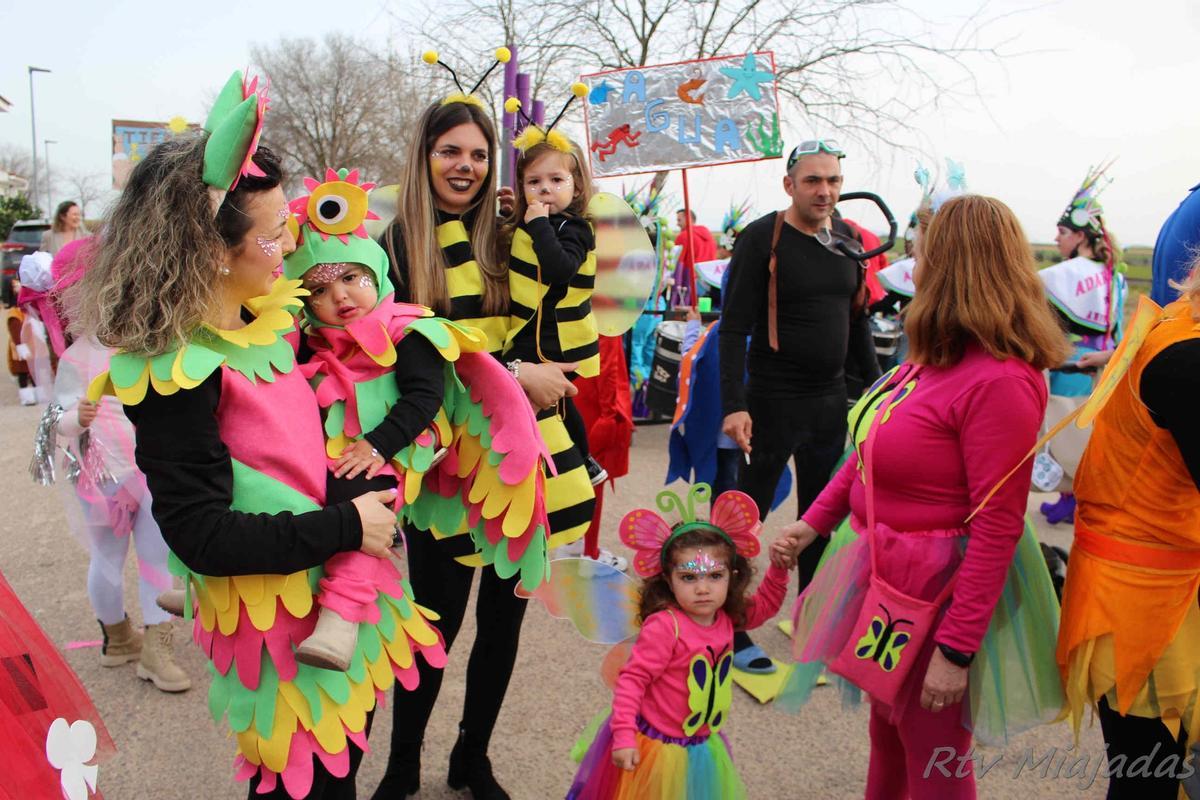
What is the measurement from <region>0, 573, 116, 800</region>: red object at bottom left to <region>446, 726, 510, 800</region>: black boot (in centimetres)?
136

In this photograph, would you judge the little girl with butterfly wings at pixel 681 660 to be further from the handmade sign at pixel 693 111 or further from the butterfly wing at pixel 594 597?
the handmade sign at pixel 693 111

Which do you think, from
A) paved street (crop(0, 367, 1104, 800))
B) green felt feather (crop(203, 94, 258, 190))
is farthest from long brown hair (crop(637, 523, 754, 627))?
green felt feather (crop(203, 94, 258, 190))

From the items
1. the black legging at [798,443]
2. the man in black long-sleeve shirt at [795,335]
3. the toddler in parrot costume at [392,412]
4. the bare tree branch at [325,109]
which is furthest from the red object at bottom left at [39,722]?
the bare tree branch at [325,109]

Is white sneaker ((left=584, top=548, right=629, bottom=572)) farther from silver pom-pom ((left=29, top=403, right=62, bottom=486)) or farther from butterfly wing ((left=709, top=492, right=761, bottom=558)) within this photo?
silver pom-pom ((left=29, top=403, right=62, bottom=486))

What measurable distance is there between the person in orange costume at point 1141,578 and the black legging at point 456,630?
1.46 metres

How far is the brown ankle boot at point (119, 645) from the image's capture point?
347 centimetres

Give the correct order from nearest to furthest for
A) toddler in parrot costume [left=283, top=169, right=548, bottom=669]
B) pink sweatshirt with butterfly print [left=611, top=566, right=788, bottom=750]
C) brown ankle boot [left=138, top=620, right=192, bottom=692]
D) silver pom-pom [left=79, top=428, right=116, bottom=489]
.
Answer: toddler in parrot costume [left=283, top=169, right=548, bottom=669], pink sweatshirt with butterfly print [left=611, top=566, right=788, bottom=750], silver pom-pom [left=79, top=428, right=116, bottom=489], brown ankle boot [left=138, top=620, right=192, bottom=692]

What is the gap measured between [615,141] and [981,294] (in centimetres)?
265

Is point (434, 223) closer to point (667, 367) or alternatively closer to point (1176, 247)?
point (1176, 247)

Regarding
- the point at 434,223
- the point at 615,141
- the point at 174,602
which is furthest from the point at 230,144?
the point at 615,141

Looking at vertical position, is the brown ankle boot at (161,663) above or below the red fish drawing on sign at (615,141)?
below

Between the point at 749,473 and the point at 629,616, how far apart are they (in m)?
1.29

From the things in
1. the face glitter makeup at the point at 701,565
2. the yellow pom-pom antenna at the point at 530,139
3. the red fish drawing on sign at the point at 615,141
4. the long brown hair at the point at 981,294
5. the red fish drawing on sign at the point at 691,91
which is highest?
the red fish drawing on sign at the point at 691,91

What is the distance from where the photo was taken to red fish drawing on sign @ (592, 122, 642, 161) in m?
4.20
